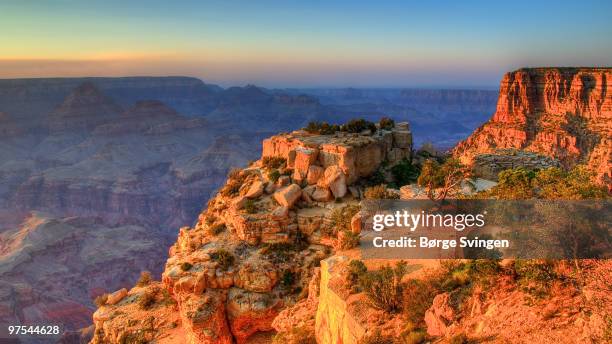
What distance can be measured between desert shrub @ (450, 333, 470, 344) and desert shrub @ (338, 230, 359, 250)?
10.5 meters

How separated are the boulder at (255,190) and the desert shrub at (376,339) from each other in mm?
18455

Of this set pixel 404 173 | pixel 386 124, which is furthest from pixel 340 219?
pixel 386 124

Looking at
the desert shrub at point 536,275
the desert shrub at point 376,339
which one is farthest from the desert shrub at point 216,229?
the desert shrub at point 536,275

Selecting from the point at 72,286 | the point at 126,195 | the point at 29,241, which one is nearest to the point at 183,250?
the point at 72,286

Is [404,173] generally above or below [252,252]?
above

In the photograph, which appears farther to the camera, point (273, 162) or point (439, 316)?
point (273, 162)

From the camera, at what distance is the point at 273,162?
115ft

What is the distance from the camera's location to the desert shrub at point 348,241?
22.2m

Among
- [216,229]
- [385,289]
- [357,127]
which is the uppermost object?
[357,127]

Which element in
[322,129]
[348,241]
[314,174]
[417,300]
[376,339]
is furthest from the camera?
[322,129]

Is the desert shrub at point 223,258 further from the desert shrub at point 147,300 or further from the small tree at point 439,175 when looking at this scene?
the small tree at point 439,175

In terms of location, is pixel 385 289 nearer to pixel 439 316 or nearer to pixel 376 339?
pixel 376 339

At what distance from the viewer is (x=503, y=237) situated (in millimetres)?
15289

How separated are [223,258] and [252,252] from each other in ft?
6.75
